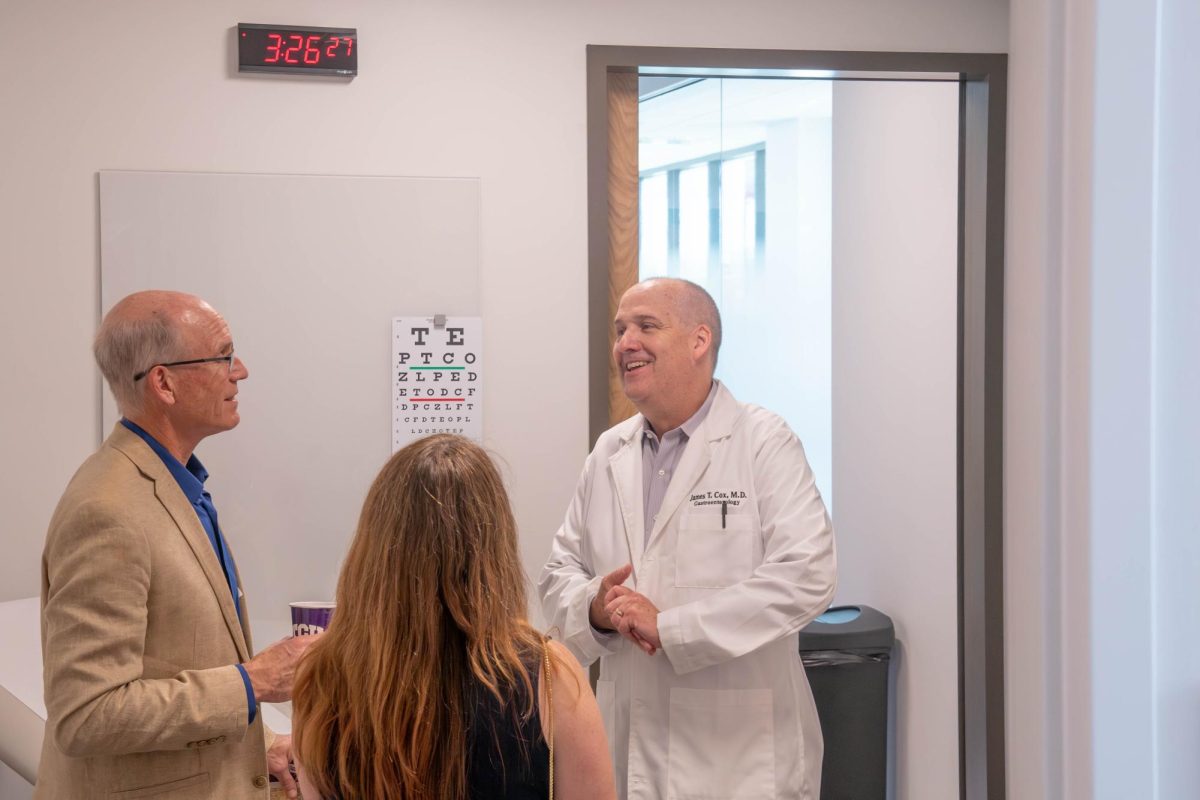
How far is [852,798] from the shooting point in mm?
3570

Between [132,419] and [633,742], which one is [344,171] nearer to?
[132,419]

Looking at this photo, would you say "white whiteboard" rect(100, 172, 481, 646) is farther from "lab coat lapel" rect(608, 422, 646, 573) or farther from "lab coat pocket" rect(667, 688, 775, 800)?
"lab coat pocket" rect(667, 688, 775, 800)

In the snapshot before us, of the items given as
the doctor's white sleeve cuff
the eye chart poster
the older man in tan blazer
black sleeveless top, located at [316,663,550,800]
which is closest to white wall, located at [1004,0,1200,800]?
black sleeveless top, located at [316,663,550,800]

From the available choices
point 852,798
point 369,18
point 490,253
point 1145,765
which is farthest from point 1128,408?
point 852,798

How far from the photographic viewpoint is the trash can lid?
349 cm

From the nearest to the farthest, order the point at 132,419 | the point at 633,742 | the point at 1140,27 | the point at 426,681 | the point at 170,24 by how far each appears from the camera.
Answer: the point at 1140,27 → the point at 426,681 → the point at 132,419 → the point at 633,742 → the point at 170,24

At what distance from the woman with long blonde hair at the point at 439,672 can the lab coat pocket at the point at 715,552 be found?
1.07 metres

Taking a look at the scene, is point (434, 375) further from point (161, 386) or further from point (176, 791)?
point (176, 791)

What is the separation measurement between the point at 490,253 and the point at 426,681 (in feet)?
6.49

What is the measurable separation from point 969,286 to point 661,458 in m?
Answer: 1.34

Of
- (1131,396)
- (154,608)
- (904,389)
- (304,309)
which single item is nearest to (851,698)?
(904,389)

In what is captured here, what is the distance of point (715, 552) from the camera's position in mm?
2271

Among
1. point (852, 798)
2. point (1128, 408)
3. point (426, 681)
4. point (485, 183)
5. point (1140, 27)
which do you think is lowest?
point (852, 798)

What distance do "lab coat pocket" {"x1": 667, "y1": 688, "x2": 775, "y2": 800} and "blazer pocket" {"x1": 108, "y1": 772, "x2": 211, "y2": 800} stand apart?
98 cm
